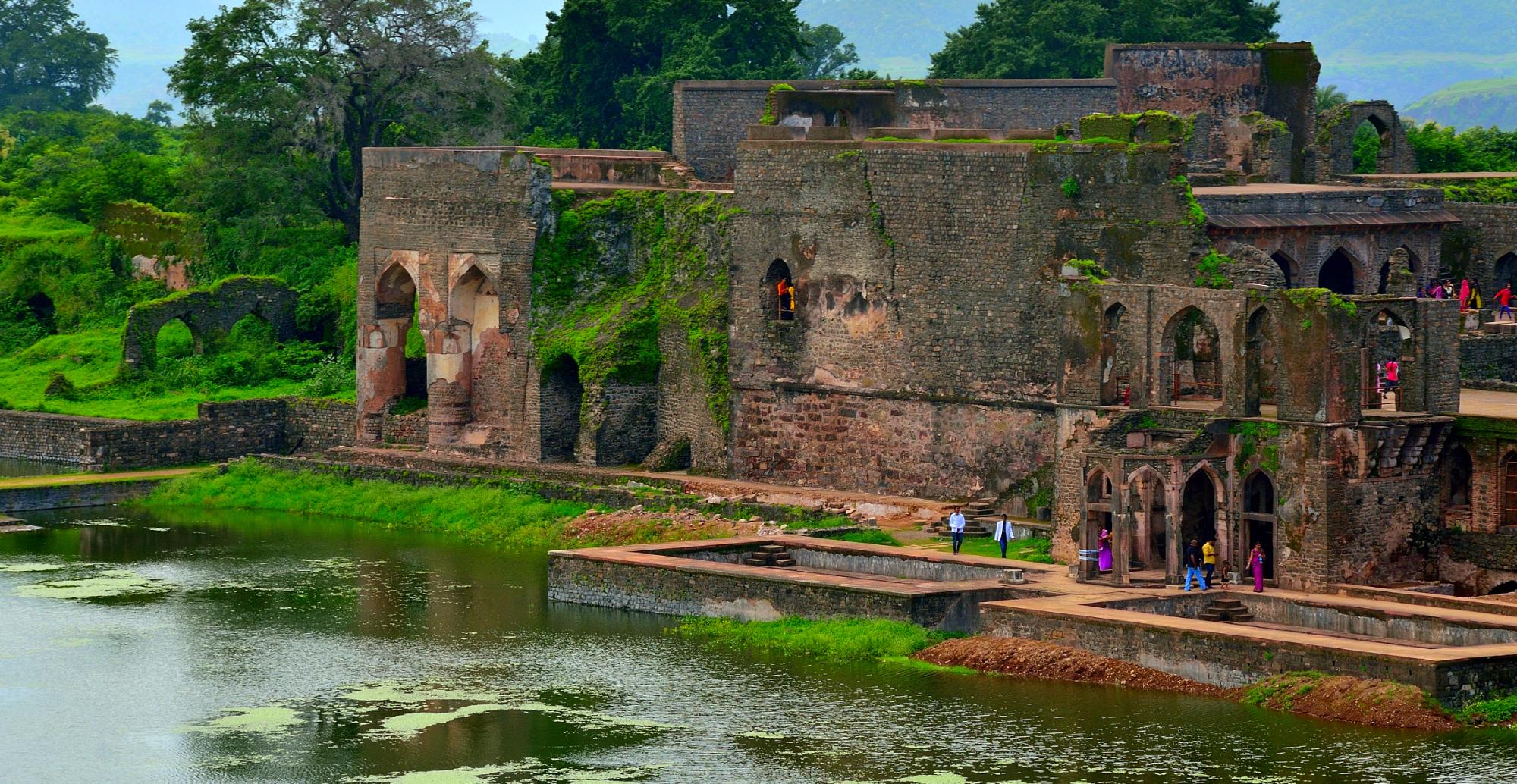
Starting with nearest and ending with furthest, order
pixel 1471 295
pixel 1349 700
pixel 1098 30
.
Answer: pixel 1349 700 → pixel 1471 295 → pixel 1098 30

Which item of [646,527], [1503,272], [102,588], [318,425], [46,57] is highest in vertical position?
[46,57]

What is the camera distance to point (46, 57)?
90625 millimetres

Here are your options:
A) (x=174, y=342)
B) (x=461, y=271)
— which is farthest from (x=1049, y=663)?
(x=174, y=342)

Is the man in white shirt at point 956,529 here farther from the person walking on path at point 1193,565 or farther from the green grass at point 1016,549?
the person walking on path at point 1193,565

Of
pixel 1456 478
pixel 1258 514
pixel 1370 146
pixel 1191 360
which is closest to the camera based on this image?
pixel 1258 514

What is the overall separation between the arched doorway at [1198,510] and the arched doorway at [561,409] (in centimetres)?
1212

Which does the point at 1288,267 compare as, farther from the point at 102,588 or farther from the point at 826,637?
the point at 102,588

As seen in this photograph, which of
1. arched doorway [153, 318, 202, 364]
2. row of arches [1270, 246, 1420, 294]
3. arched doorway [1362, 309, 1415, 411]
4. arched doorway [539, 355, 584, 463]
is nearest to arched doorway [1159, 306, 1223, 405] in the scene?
arched doorway [1362, 309, 1415, 411]

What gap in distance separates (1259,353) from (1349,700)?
5.74 m

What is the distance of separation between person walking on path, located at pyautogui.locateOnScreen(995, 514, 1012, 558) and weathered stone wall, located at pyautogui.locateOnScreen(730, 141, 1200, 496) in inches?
68.9

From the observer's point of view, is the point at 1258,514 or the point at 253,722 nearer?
the point at 253,722

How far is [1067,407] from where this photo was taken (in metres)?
31.5

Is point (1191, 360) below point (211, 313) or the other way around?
below

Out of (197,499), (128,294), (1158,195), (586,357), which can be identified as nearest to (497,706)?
(1158,195)
